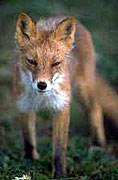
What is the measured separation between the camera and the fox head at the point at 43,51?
5980mm

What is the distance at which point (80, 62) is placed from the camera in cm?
792

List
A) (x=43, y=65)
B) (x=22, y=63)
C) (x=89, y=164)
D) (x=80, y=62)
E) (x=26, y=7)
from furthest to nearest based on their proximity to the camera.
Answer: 1. (x=26, y=7)
2. (x=80, y=62)
3. (x=89, y=164)
4. (x=22, y=63)
5. (x=43, y=65)

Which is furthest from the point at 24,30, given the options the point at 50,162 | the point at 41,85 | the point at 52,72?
the point at 50,162

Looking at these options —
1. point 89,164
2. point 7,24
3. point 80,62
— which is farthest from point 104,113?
point 7,24

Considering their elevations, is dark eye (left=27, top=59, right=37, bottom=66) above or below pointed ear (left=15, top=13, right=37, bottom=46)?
below

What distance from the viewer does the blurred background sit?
6948mm

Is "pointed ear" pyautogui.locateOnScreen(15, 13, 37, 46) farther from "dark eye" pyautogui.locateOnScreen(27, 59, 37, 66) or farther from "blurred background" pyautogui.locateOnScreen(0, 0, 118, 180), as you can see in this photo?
"blurred background" pyautogui.locateOnScreen(0, 0, 118, 180)

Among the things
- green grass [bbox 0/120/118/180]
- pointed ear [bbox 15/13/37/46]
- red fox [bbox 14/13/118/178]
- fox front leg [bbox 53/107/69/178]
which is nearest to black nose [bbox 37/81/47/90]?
red fox [bbox 14/13/118/178]

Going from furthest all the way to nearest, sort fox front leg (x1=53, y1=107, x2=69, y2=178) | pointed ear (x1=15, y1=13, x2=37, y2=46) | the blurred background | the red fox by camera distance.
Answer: the blurred background
fox front leg (x1=53, y1=107, x2=69, y2=178)
pointed ear (x1=15, y1=13, x2=37, y2=46)
the red fox

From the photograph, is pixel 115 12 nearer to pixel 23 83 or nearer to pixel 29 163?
pixel 23 83

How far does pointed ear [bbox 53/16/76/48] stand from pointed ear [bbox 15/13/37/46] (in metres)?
0.33

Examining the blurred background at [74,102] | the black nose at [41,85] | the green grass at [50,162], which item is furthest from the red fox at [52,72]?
the blurred background at [74,102]

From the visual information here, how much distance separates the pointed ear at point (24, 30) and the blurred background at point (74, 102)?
1876 mm

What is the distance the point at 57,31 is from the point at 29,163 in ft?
7.08
